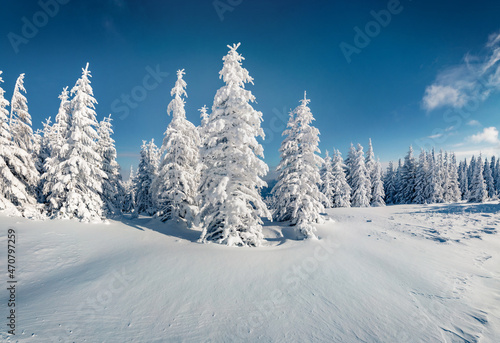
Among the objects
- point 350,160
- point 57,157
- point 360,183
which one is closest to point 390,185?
point 350,160

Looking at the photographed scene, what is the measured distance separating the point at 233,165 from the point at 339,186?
32.3 metres

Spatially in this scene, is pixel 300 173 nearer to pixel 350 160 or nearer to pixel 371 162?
pixel 350 160

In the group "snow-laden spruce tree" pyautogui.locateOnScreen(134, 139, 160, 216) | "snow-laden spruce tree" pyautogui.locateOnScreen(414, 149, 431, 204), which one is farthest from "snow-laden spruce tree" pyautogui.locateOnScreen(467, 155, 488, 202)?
"snow-laden spruce tree" pyautogui.locateOnScreen(134, 139, 160, 216)

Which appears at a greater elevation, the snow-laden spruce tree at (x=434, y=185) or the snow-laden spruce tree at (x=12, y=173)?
the snow-laden spruce tree at (x=434, y=185)

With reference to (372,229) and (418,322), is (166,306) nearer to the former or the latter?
(418,322)

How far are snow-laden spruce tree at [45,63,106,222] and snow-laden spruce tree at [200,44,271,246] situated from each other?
32.4ft

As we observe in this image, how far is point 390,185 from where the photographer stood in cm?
5619

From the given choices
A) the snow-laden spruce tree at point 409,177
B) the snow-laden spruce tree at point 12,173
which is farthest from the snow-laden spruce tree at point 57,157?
the snow-laden spruce tree at point 409,177

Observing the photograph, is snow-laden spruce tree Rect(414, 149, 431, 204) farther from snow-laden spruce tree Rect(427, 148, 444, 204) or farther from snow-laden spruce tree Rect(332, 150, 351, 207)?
snow-laden spruce tree Rect(332, 150, 351, 207)

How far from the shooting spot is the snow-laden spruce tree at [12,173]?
15.3 metres

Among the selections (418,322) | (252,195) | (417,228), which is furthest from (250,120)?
(417,228)

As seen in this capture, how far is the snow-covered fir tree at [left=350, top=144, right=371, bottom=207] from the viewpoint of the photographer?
38.4 m

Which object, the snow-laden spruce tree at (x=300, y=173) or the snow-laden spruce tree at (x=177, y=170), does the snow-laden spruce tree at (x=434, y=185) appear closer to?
the snow-laden spruce tree at (x=300, y=173)

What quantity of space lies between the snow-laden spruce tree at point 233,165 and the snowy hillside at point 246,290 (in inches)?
57.9
